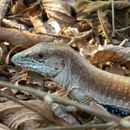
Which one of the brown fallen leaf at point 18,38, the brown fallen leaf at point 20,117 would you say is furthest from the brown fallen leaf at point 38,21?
the brown fallen leaf at point 20,117

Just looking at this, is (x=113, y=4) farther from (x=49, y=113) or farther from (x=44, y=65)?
(x=49, y=113)

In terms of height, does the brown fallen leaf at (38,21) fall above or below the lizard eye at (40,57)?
above

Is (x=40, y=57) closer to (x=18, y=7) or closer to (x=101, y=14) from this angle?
(x=101, y=14)

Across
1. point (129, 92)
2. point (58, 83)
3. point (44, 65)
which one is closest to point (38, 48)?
point (44, 65)

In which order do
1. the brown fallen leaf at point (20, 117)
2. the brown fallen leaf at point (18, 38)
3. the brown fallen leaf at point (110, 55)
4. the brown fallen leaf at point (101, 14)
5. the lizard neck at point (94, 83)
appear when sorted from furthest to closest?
the brown fallen leaf at point (101, 14) < the brown fallen leaf at point (18, 38) < the brown fallen leaf at point (110, 55) < the lizard neck at point (94, 83) < the brown fallen leaf at point (20, 117)

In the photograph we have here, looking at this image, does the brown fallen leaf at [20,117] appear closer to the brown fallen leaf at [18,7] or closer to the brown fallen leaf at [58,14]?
the brown fallen leaf at [58,14]

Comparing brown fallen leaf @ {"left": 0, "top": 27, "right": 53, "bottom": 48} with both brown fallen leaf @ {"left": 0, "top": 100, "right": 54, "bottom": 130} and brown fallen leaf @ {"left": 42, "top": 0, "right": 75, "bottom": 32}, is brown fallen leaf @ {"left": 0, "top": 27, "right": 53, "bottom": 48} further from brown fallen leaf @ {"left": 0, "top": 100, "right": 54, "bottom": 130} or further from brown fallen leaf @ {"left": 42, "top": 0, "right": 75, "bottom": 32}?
brown fallen leaf @ {"left": 0, "top": 100, "right": 54, "bottom": 130}

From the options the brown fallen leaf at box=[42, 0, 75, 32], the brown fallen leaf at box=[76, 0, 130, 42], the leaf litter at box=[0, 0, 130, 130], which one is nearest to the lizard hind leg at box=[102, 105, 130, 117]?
the leaf litter at box=[0, 0, 130, 130]
